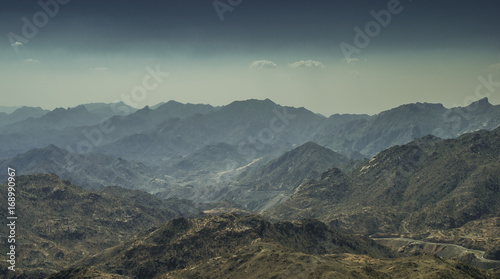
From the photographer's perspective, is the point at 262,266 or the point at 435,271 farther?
the point at 262,266

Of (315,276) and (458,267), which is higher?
(315,276)

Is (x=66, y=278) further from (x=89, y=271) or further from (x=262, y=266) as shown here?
(x=262, y=266)

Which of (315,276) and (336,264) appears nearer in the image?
(315,276)

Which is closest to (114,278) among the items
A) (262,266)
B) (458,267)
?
(262,266)

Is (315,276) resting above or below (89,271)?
below

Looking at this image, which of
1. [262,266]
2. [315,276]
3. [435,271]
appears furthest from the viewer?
[262,266]

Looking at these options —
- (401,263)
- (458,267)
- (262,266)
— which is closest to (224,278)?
(262,266)

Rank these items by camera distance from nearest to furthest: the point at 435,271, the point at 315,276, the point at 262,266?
the point at 315,276 → the point at 435,271 → the point at 262,266

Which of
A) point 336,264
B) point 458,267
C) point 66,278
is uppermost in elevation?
point 66,278

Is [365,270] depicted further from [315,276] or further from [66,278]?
[66,278]
